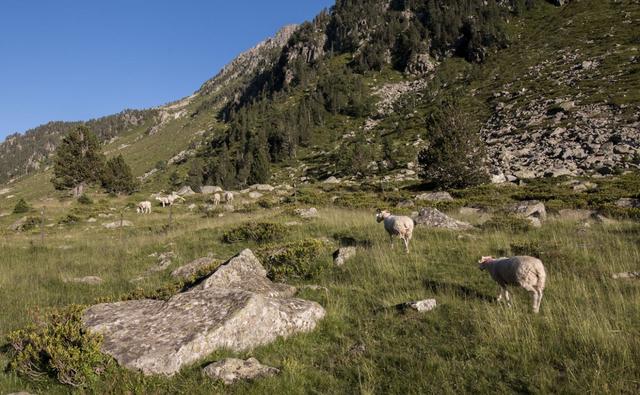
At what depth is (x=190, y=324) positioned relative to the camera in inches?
247

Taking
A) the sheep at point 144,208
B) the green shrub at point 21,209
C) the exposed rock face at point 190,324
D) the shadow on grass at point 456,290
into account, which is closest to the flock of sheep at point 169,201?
the sheep at point 144,208

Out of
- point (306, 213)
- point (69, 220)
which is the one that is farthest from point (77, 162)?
point (306, 213)

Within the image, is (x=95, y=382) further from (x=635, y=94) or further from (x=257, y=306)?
(x=635, y=94)

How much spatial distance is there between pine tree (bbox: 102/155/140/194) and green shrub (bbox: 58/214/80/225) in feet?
93.8

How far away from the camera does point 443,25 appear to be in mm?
128750

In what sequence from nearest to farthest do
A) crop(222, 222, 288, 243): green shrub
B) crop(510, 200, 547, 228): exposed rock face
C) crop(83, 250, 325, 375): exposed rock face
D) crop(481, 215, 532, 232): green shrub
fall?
crop(83, 250, 325, 375): exposed rock face, crop(481, 215, 532, 232): green shrub, crop(222, 222, 288, 243): green shrub, crop(510, 200, 547, 228): exposed rock face

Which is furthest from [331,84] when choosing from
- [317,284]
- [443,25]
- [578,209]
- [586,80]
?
[317,284]

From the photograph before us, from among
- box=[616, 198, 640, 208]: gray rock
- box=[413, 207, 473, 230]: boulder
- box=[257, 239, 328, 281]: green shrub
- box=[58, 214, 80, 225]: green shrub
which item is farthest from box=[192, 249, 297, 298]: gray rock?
box=[58, 214, 80, 225]: green shrub

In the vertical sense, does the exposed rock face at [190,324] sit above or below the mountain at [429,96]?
below

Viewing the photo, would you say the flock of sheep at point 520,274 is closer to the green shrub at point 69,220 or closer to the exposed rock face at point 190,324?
the exposed rock face at point 190,324

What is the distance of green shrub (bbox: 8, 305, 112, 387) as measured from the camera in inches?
212

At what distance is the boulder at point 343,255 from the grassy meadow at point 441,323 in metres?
0.30

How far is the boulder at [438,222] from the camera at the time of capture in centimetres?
1491

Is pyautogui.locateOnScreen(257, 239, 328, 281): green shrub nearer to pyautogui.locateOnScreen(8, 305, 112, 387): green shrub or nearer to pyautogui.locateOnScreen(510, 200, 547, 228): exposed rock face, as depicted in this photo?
pyautogui.locateOnScreen(8, 305, 112, 387): green shrub
